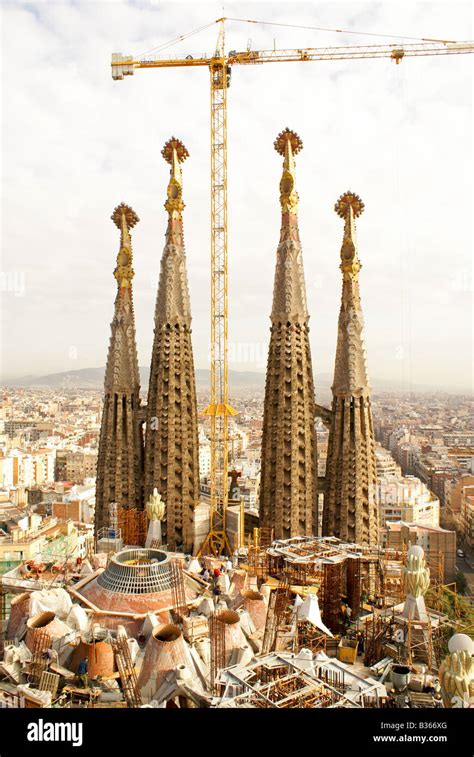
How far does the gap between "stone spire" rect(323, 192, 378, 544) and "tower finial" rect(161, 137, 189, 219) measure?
6.24 m

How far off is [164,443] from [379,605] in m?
9.12

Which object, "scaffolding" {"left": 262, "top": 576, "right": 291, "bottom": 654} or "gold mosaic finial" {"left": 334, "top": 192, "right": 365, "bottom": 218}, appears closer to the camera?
"scaffolding" {"left": 262, "top": 576, "right": 291, "bottom": 654}

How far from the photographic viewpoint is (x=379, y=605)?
50.8 ft

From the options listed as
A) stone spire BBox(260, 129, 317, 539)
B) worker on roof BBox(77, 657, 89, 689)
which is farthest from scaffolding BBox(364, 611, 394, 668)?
stone spire BBox(260, 129, 317, 539)

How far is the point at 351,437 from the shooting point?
20.2 meters

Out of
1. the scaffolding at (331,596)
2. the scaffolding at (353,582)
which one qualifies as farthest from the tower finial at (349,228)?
the scaffolding at (331,596)

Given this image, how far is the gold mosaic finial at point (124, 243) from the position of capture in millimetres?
23344

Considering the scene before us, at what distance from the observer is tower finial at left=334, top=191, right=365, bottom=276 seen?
69.8 feet

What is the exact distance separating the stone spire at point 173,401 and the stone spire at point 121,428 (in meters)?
0.78

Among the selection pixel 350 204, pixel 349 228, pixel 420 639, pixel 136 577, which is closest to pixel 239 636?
pixel 136 577

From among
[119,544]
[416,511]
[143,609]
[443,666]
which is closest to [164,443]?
[119,544]

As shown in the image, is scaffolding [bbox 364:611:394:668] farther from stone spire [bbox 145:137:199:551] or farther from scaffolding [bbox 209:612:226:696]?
stone spire [bbox 145:137:199:551]

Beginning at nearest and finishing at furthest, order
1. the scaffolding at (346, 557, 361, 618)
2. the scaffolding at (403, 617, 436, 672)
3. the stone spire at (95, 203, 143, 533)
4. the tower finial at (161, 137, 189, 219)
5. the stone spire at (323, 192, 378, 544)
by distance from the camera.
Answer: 1. the scaffolding at (403, 617, 436, 672)
2. the scaffolding at (346, 557, 361, 618)
3. the stone spire at (323, 192, 378, 544)
4. the stone spire at (95, 203, 143, 533)
5. the tower finial at (161, 137, 189, 219)
